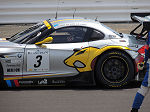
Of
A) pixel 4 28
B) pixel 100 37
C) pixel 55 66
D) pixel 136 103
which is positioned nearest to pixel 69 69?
pixel 55 66

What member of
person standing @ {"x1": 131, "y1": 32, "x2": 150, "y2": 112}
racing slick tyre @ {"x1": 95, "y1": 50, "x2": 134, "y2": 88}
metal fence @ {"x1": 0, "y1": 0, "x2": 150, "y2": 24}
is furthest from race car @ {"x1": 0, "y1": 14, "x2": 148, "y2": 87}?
metal fence @ {"x1": 0, "y1": 0, "x2": 150, "y2": 24}

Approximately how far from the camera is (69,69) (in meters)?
7.45

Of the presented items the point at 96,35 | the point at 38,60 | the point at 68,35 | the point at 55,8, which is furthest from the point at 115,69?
the point at 55,8

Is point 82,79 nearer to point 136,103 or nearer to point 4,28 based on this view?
point 136,103

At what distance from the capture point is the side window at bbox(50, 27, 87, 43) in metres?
7.57

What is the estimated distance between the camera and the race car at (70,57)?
289 inches

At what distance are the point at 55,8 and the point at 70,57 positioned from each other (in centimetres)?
685

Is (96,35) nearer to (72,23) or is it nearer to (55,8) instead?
(72,23)

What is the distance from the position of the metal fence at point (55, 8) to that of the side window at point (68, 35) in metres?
6.34

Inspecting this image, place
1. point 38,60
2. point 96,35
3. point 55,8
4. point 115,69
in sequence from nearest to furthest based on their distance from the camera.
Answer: point 38,60, point 115,69, point 96,35, point 55,8

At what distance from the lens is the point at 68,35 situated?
7.59 metres

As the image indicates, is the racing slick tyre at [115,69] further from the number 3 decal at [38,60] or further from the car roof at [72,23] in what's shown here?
the number 3 decal at [38,60]

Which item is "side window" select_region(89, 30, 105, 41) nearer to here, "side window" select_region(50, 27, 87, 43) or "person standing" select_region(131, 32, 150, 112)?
"side window" select_region(50, 27, 87, 43)

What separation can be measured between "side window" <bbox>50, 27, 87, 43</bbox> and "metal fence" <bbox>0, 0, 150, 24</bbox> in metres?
6.34
